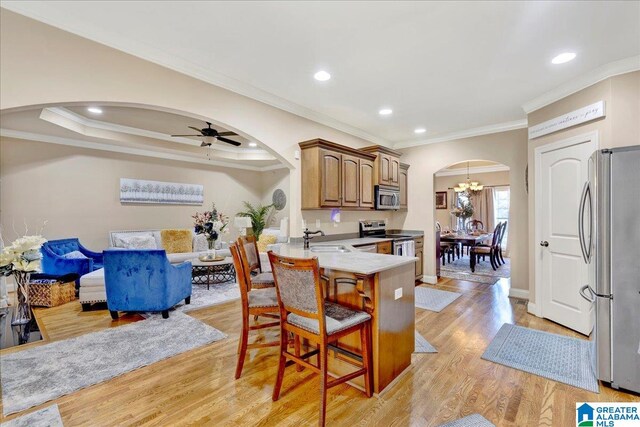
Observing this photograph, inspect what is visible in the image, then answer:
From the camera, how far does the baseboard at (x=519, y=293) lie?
181 inches

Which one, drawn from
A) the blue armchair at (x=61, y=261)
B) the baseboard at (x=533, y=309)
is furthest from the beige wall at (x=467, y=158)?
the blue armchair at (x=61, y=261)

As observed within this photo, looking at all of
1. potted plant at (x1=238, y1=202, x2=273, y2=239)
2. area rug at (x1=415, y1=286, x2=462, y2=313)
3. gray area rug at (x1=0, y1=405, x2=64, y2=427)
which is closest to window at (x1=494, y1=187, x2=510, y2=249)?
area rug at (x1=415, y1=286, x2=462, y2=313)

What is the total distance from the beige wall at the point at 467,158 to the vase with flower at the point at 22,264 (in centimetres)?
556

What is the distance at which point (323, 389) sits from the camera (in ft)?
5.95

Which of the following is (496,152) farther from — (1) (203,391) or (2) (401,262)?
(1) (203,391)

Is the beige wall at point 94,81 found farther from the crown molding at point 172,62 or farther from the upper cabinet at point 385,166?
the upper cabinet at point 385,166

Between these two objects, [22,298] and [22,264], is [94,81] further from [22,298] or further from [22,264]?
[22,298]

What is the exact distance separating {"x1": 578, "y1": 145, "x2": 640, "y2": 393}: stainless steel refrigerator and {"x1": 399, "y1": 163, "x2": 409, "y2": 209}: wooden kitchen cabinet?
140 inches

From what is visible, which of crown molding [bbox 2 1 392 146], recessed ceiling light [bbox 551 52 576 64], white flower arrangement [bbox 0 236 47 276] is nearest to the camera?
crown molding [bbox 2 1 392 146]

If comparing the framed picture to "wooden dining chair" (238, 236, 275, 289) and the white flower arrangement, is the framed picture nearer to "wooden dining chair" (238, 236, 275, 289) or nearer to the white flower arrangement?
"wooden dining chair" (238, 236, 275, 289)

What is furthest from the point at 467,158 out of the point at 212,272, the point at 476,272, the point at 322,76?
the point at 212,272

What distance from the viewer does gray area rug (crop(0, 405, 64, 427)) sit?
72.9 inches

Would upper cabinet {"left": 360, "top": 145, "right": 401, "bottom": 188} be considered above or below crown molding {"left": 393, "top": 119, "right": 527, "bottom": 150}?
below

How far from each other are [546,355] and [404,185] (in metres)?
3.70
